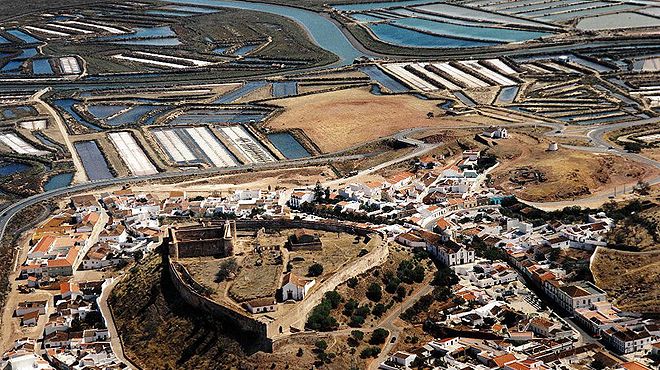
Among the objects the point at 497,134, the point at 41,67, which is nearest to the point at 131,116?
the point at 41,67

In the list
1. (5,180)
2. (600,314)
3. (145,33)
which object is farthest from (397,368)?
(145,33)

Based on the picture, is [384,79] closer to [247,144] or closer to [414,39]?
[414,39]

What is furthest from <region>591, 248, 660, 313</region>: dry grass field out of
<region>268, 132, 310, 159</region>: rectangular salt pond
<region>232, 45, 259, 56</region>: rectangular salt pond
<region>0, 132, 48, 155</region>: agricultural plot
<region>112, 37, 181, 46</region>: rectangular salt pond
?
<region>112, 37, 181, 46</region>: rectangular salt pond

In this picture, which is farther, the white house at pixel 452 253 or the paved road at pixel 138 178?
the paved road at pixel 138 178

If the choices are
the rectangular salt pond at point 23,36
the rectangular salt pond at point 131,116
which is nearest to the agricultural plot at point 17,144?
the rectangular salt pond at point 131,116

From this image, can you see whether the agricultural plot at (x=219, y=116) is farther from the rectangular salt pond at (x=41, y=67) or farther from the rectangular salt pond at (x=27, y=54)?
the rectangular salt pond at (x=27, y=54)

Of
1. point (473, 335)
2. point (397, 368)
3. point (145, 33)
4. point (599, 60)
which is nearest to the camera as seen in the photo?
point (397, 368)

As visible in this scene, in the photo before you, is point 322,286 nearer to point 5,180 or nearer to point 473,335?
point 473,335
